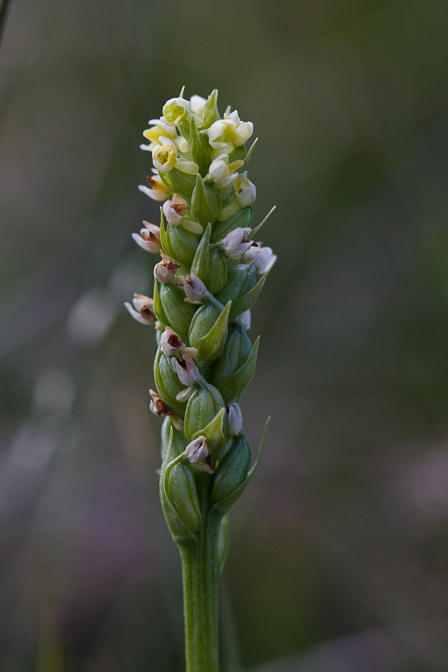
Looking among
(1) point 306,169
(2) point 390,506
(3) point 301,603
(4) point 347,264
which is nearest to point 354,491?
(2) point 390,506

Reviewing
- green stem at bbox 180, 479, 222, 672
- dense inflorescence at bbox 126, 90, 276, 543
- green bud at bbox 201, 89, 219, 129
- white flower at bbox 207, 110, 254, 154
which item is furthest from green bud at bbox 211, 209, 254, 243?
green stem at bbox 180, 479, 222, 672

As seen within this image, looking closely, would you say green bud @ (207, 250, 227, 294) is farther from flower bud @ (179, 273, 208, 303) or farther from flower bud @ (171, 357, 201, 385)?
Answer: flower bud @ (171, 357, 201, 385)

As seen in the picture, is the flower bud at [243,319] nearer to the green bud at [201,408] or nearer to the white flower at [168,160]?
the green bud at [201,408]

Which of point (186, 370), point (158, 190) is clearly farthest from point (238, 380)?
point (158, 190)

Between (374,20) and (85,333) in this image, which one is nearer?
(85,333)

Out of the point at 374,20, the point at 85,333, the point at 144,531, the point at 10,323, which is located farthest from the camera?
the point at 374,20

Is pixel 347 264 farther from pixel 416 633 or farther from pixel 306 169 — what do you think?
pixel 416 633
